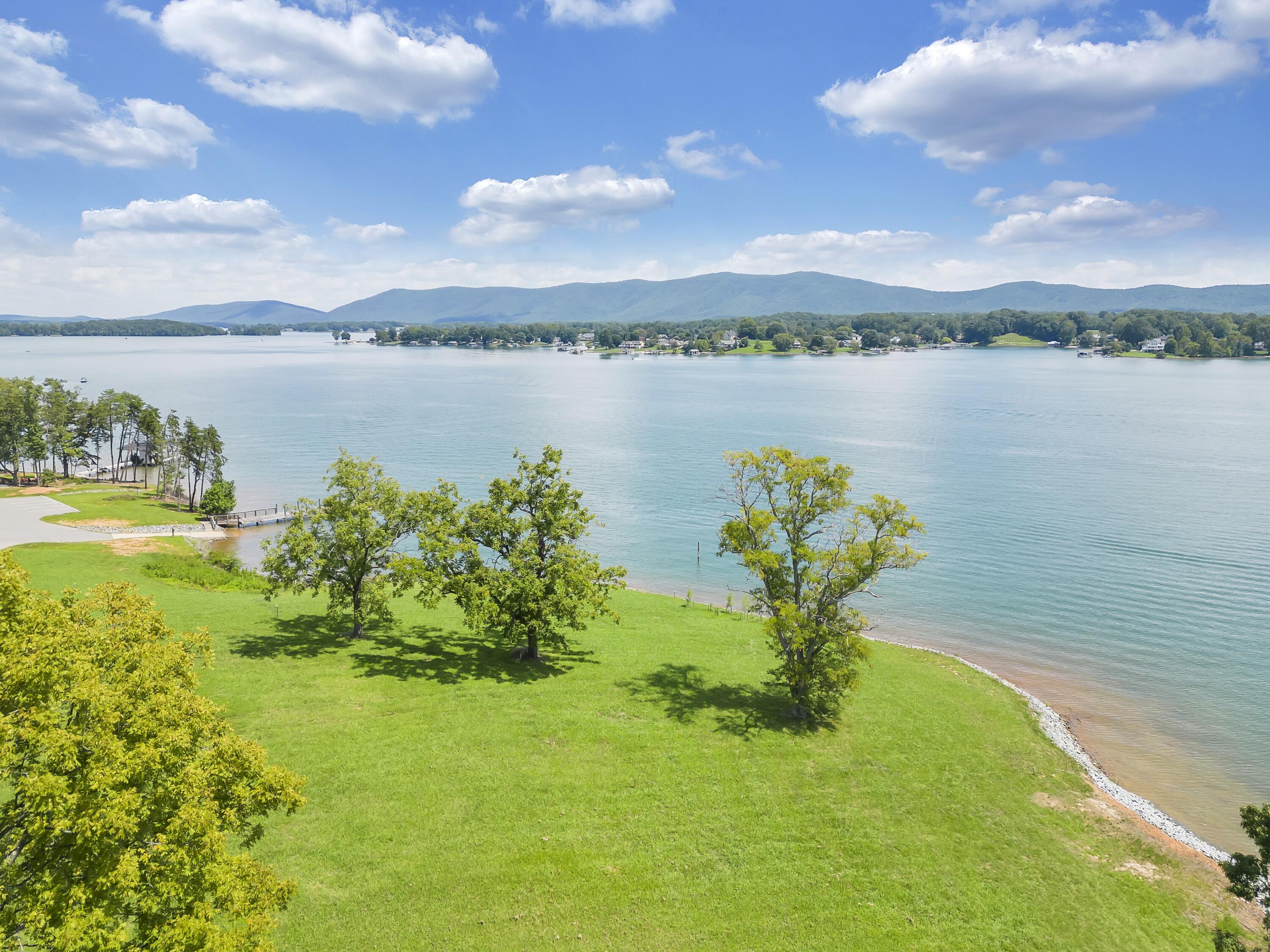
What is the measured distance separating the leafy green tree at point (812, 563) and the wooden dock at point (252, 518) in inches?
2003

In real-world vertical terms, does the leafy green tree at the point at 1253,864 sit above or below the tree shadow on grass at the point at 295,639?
above

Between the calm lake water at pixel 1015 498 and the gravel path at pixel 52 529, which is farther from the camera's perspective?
the gravel path at pixel 52 529

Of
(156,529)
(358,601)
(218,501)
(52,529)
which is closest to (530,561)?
(358,601)

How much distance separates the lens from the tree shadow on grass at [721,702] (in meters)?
27.6

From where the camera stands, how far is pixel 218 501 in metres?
62.2

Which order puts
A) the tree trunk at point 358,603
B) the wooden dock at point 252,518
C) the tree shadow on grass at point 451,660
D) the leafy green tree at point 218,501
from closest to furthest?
the tree shadow on grass at point 451,660, the tree trunk at point 358,603, the leafy green tree at point 218,501, the wooden dock at point 252,518

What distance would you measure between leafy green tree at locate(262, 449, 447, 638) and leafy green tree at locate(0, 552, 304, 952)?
17289mm

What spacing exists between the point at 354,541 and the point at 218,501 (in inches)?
1605

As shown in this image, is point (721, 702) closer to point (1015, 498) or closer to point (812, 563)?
point (812, 563)

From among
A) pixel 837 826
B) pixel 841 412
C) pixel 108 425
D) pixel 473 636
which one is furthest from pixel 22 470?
pixel 841 412

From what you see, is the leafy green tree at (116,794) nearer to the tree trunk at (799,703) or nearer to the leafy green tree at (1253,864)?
the leafy green tree at (1253,864)

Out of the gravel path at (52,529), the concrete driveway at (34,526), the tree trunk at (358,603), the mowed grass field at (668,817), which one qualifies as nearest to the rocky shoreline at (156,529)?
the gravel path at (52,529)

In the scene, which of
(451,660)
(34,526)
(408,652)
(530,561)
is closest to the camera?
(530,561)

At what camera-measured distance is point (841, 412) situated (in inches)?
5207
